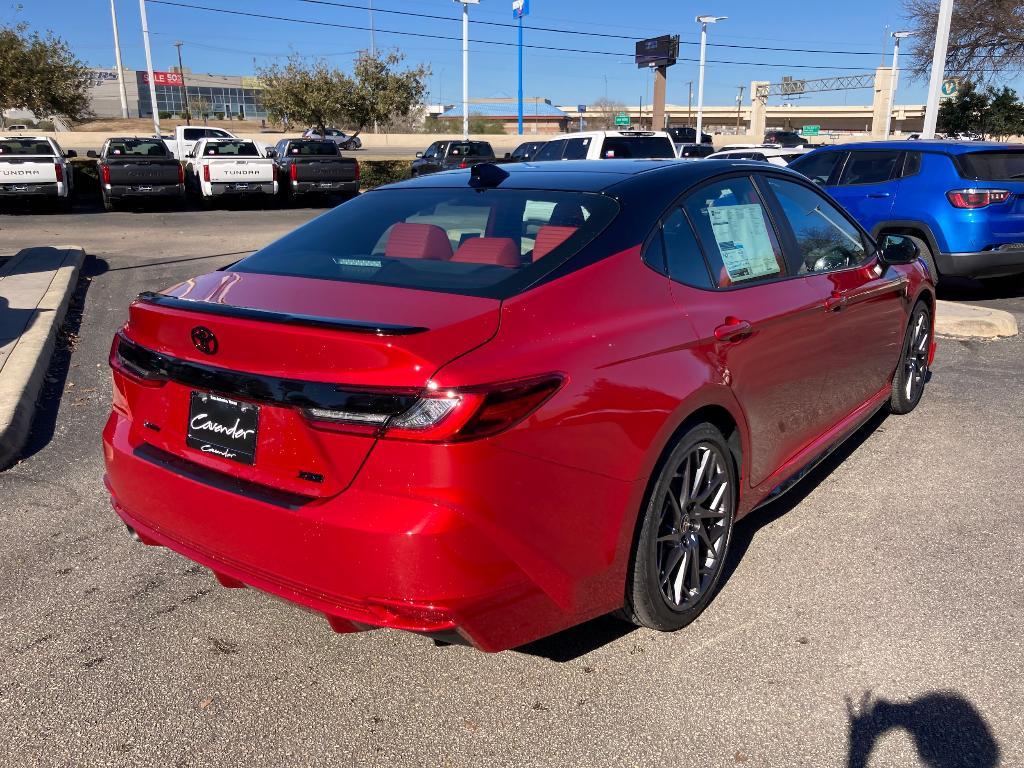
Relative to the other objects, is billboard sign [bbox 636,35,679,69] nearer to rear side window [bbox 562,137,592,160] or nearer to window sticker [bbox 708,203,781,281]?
rear side window [bbox 562,137,592,160]

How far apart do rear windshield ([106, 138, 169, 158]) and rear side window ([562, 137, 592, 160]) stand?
37.4 ft

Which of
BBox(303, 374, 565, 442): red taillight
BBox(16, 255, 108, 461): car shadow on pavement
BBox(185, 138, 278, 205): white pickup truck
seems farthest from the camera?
BBox(185, 138, 278, 205): white pickup truck

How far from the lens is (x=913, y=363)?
18.6ft

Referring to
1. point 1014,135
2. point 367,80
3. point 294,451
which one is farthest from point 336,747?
point 1014,135

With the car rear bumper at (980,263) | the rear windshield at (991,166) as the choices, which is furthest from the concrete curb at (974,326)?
the rear windshield at (991,166)

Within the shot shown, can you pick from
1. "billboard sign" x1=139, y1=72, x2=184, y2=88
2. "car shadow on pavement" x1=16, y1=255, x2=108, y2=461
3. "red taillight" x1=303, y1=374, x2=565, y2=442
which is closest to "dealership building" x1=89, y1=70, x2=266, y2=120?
"billboard sign" x1=139, y1=72, x2=184, y2=88

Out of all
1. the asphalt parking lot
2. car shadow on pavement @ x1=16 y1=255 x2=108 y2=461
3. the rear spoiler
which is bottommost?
car shadow on pavement @ x1=16 y1=255 x2=108 y2=461

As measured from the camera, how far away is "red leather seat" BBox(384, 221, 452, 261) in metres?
3.19

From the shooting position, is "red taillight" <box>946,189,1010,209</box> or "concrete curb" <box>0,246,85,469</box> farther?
"red taillight" <box>946,189,1010,209</box>

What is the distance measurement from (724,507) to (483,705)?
121cm

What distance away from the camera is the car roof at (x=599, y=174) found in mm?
3350

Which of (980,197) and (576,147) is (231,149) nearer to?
(576,147)

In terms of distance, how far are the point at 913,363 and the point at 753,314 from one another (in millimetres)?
2856

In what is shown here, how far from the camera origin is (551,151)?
661 inches
